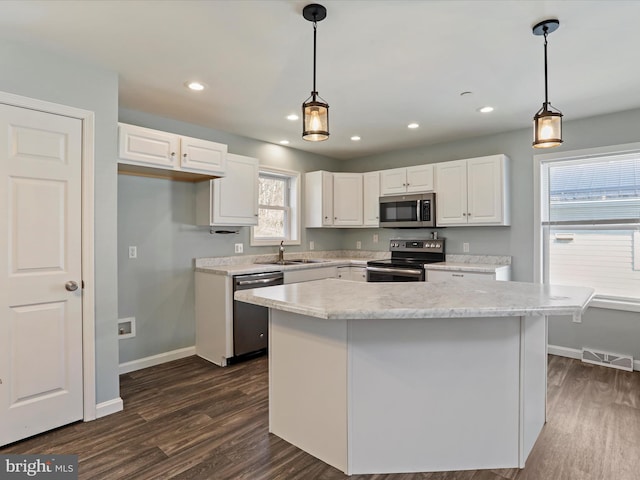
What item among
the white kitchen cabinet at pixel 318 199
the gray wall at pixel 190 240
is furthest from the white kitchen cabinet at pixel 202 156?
the white kitchen cabinet at pixel 318 199

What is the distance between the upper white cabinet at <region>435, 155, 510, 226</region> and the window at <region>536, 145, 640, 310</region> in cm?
40

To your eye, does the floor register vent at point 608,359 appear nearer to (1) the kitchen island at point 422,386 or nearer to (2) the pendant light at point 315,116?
(1) the kitchen island at point 422,386

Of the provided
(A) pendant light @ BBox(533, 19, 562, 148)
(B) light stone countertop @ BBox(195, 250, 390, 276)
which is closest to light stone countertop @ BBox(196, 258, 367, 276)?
(B) light stone countertop @ BBox(195, 250, 390, 276)

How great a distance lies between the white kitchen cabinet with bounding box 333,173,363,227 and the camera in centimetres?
512

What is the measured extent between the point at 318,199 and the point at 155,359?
2772 mm

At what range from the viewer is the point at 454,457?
6.32 ft

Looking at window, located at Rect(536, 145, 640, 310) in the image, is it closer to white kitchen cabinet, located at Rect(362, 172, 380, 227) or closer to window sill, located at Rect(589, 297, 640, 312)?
window sill, located at Rect(589, 297, 640, 312)

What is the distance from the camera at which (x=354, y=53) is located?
2385 millimetres

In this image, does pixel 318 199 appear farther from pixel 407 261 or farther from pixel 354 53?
pixel 354 53

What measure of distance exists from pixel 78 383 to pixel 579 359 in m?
4.54

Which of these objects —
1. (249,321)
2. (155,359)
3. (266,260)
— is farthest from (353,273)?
(155,359)

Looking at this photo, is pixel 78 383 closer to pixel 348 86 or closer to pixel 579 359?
pixel 348 86

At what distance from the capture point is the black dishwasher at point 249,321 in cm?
360

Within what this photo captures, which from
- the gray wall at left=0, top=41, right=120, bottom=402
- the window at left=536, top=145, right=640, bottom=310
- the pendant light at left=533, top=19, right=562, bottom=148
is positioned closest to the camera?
the pendant light at left=533, top=19, right=562, bottom=148
